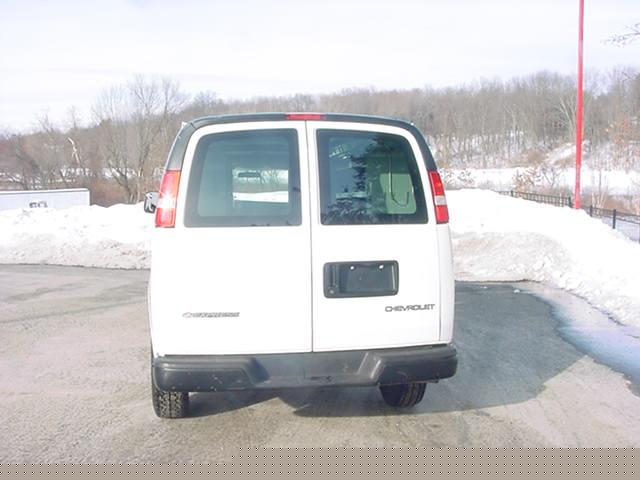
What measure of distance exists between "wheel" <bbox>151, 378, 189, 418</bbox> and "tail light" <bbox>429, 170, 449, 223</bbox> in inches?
87.4

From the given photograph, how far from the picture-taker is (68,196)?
114ft

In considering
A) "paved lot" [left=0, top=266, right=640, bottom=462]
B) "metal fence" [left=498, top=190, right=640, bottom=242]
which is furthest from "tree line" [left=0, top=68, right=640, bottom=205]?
"paved lot" [left=0, top=266, right=640, bottom=462]

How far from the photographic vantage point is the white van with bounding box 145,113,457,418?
423 cm

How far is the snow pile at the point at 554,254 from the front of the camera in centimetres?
1049

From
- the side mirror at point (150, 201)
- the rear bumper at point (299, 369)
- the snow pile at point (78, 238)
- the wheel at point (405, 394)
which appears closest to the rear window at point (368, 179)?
the rear bumper at point (299, 369)

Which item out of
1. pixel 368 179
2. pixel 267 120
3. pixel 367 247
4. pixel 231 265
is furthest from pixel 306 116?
pixel 231 265

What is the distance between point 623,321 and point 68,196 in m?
31.2

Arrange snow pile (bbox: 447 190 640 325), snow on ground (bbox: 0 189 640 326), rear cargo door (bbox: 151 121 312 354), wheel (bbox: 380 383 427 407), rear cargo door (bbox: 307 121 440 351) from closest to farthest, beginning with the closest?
rear cargo door (bbox: 151 121 312 354)
rear cargo door (bbox: 307 121 440 351)
wheel (bbox: 380 383 427 407)
snow pile (bbox: 447 190 640 325)
snow on ground (bbox: 0 189 640 326)

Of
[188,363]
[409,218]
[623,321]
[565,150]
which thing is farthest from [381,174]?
[565,150]

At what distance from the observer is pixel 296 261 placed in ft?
14.1

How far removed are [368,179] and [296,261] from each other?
786mm

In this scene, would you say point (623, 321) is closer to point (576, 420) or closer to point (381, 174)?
point (576, 420)

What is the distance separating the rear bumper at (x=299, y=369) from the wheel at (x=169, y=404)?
52 centimetres

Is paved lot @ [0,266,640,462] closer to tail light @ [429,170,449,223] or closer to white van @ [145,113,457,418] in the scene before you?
white van @ [145,113,457,418]
